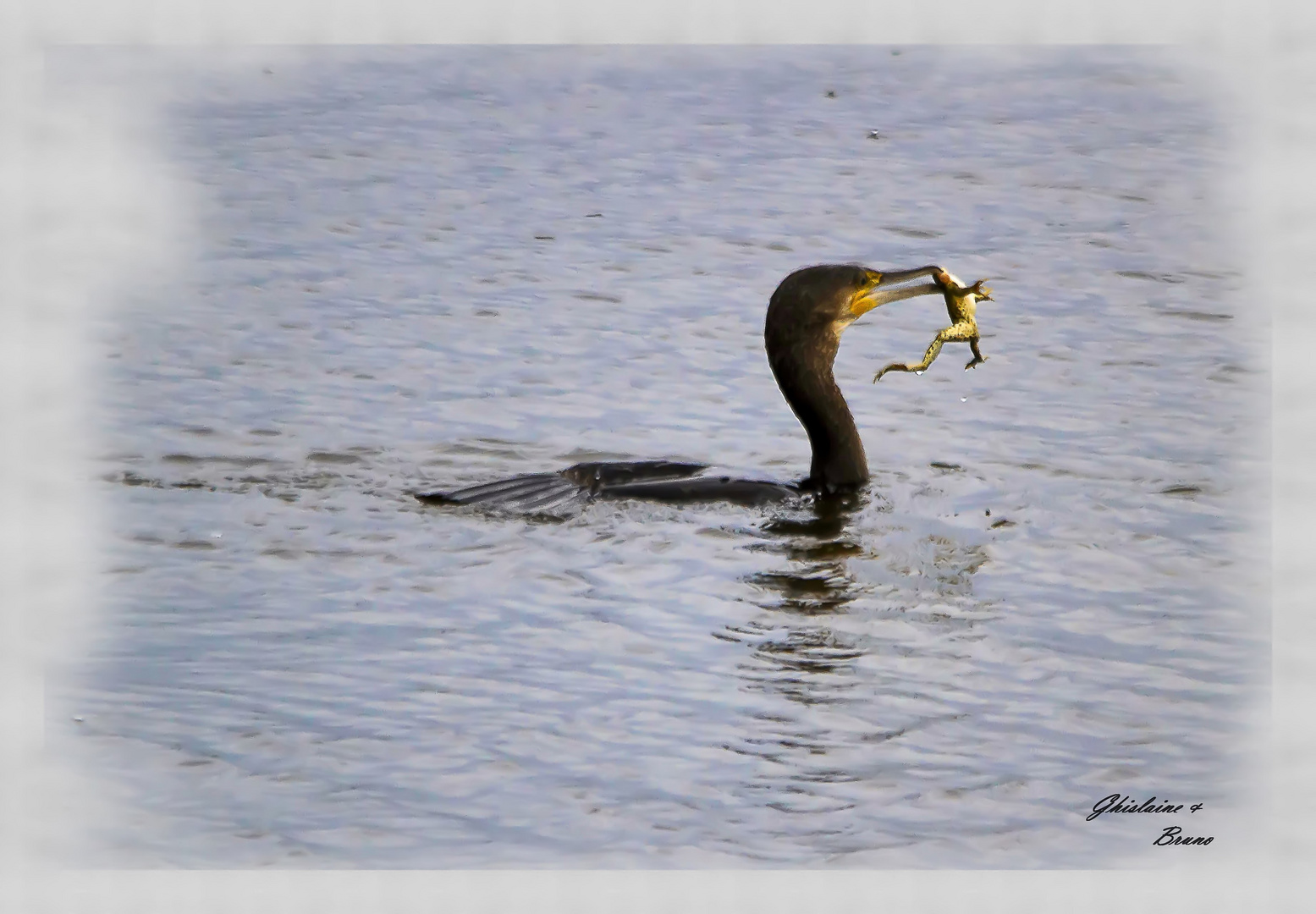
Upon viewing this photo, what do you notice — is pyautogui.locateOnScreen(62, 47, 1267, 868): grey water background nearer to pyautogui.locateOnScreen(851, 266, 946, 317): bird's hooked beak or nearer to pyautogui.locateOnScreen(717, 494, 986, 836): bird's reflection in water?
pyautogui.locateOnScreen(717, 494, 986, 836): bird's reflection in water

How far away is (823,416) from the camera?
27.9 ft

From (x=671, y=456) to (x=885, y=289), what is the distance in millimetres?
1327

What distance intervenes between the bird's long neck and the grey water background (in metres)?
0.24

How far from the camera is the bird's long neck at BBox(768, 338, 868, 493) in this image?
8.48 m

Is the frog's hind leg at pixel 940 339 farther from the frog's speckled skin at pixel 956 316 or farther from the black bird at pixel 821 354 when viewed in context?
the black bird at pixel 821 354

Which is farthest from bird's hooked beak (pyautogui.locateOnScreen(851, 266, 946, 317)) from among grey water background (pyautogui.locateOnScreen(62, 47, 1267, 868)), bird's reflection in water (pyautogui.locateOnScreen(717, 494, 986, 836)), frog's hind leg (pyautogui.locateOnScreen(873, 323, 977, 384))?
bird's reflection in water (pyautogui.locateOnScreen(717, 494, 986, 836))

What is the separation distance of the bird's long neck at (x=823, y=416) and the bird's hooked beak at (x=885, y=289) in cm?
24

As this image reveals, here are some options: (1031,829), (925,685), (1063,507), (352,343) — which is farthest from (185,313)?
(1031,829)

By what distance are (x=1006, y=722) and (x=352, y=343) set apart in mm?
5733

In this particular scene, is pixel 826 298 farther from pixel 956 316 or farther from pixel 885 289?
pixel 956 316

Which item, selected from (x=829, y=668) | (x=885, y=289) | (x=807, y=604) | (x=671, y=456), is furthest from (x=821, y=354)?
(x=829, y=668)

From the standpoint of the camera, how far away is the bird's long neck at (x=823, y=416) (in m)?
8.48

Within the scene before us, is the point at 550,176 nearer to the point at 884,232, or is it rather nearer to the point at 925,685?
the point at 884,232

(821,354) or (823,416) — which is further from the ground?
(821,354)
